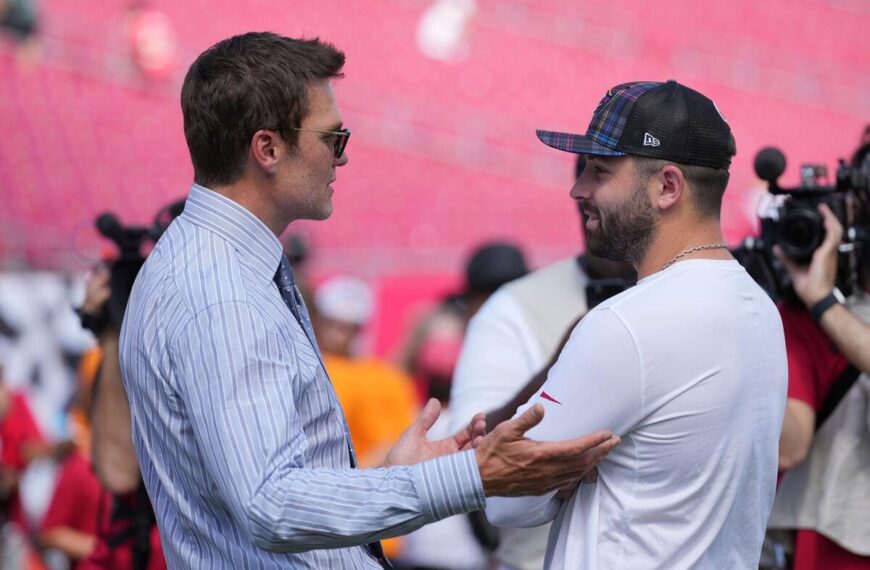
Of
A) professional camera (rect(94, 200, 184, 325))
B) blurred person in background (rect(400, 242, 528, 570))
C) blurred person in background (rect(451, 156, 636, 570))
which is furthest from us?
blurred person in background (rect(400, 242, 528, 570))

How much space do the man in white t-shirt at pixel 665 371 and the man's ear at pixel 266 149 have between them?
0.50 metres

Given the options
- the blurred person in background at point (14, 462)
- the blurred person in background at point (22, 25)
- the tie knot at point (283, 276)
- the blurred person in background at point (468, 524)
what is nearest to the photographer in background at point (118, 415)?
the blurred person in background at point (468, 524)

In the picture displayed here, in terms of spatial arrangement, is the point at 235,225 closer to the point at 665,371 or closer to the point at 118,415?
the point at 665,371

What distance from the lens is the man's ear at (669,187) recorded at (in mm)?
1959

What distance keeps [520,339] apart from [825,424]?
76 cm

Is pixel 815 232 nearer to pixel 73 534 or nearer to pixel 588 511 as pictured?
pixel 588 511

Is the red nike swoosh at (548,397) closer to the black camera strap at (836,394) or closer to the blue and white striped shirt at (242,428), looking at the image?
the blue and white striped shirt at (242,428)

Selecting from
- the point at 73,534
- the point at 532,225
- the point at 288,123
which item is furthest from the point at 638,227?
the point at 532,225

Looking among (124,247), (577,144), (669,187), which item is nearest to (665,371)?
(669,187)

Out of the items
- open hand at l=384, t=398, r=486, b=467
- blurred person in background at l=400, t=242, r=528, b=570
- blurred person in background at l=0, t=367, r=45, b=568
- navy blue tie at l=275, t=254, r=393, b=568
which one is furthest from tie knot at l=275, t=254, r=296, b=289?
blurred person in background at l=0, t=367, r=45, b=568

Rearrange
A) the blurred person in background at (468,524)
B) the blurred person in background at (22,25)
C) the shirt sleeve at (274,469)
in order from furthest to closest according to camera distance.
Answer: the blurred person in background at (22,25), the blurred person in background at (468,524), the shirt sleeve at (274,469)

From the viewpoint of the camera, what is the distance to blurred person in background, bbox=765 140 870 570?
2.69 meters

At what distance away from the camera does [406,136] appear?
1197 cm

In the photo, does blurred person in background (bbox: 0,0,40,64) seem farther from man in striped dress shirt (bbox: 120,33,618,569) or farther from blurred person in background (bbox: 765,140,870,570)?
man in striped dress shirt (bbox: 120,33,618,569)
